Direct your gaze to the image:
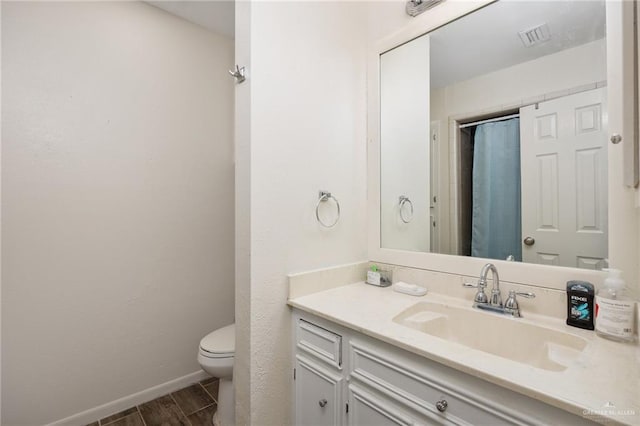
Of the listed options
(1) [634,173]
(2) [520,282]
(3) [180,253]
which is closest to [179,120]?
(3) [180,253]

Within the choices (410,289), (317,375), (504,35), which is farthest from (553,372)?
(504,35)

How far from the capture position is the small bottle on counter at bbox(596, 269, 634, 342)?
2.77 feet

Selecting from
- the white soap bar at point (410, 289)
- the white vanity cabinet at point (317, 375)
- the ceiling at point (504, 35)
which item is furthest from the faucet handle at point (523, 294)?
the ceiling at point (504, 35)

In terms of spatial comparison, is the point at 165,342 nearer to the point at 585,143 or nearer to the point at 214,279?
the point at 214,279

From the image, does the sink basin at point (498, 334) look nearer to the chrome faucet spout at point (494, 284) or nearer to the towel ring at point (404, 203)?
the chrome faucet spout at point (494, 284)

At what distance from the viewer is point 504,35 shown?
122 centimetres

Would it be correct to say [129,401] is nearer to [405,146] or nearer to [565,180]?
[405,146]

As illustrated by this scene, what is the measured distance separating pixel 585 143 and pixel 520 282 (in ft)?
1.76

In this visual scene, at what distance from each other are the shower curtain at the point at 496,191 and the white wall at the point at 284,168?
0.61m

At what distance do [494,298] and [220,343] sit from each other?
54.0 inches

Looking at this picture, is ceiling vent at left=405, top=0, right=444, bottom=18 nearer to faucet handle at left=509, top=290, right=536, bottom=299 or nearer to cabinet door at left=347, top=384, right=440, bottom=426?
faucet handle at left=509, top=290, right=536, bottom=299

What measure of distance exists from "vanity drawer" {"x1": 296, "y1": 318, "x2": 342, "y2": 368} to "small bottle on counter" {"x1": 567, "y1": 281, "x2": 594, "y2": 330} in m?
0.77

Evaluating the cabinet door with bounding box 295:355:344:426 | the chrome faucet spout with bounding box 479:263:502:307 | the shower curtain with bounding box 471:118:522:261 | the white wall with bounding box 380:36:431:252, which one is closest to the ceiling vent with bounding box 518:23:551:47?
the shower curtain with bounding box 471:118:522:261

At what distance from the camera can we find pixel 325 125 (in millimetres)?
1466
